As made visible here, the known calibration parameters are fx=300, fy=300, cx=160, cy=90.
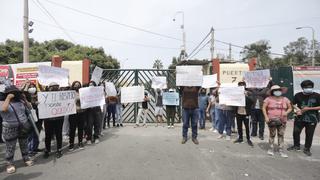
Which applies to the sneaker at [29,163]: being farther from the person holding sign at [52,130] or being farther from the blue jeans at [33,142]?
the blue jeans at [33,142]

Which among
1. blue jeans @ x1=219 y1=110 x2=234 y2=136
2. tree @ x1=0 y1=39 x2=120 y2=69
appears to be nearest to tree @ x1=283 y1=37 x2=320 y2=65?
tree @ x1=0 y1=39 x2=120 y2=69

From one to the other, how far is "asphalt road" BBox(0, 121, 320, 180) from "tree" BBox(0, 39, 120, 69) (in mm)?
25917

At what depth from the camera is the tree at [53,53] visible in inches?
1252

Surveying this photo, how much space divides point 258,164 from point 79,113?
4786 mm

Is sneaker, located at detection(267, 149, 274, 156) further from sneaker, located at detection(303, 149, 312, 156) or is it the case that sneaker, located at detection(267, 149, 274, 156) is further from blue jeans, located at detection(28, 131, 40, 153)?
blue jeans, located at detection(28, 131, 40, 153)

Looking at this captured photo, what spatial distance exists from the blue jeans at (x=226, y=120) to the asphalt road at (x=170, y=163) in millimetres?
666

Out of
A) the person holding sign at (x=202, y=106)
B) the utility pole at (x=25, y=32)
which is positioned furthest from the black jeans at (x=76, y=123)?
the utility pole at (x=25, y=32)

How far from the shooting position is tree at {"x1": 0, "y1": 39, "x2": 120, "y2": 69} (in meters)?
31.8

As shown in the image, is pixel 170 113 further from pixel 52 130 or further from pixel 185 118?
pixel 52 130

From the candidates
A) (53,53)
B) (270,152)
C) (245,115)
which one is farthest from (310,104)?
(53,53)

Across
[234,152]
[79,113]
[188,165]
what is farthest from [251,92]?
[79,113]

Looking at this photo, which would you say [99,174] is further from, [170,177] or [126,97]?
[126,97]

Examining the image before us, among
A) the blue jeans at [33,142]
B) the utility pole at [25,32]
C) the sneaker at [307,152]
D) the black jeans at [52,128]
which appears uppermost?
the utility pole at [25,32]

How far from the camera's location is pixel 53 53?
36.3m
